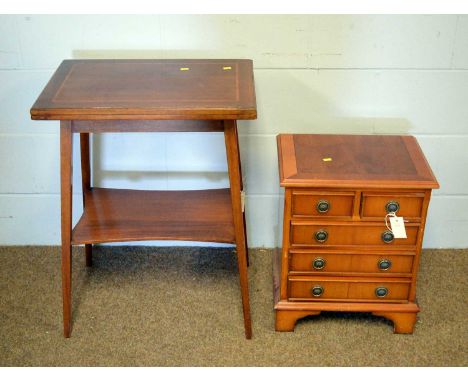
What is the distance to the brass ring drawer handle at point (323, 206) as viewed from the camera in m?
2.12

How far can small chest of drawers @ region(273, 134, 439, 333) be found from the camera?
210 cm

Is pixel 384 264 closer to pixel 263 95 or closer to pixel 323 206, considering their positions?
pixel 323 206

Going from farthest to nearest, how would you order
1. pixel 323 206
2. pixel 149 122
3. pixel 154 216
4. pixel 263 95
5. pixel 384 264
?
pixel 263 95 < pixel 154 216 < pixel 384 264 < pixel 323 206 < pixel 149 122

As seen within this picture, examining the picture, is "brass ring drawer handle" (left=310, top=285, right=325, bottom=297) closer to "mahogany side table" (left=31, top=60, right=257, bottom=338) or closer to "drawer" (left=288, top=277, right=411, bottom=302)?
"drawer" (left=288, top=277, right=411, bottom=302)

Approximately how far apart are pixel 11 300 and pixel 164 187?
A: 28.5 inches

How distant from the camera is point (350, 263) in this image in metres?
2.24

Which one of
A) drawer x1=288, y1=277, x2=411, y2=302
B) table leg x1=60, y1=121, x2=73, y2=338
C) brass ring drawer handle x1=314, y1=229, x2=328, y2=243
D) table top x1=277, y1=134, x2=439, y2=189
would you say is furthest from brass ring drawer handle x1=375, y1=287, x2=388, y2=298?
table leg x1=60, y1=121, x2=73, y2=338

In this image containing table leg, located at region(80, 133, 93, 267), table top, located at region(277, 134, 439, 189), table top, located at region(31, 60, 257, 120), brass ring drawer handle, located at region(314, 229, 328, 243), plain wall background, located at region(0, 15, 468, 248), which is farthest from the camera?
table leg, located at region(80, 133, 93, 267)

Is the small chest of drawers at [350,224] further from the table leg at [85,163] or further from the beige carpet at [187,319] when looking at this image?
the table leg at [85,163]

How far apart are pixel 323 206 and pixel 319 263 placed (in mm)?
224

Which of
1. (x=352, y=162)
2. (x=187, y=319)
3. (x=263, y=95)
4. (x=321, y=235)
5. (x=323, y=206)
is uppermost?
(x=263, y=95)

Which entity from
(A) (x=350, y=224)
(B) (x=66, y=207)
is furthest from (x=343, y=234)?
(B) (x=66, y=207)

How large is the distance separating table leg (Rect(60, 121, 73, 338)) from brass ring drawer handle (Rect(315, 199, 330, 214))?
2.57 feet
